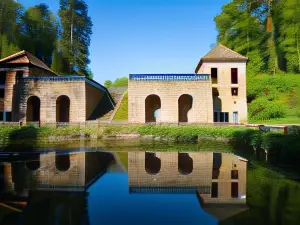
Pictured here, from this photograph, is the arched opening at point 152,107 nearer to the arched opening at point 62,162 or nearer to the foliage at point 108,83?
the arched opening at point 62,162

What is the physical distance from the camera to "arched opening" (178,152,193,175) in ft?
26.7

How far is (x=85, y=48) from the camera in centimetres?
3900

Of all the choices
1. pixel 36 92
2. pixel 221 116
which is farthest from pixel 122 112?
pixel 221 116

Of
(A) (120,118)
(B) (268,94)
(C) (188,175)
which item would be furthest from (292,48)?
(C) (188,175)

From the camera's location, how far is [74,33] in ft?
124

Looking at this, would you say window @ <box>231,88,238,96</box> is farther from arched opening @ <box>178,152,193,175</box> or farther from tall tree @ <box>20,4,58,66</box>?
tall tree @ <box>20,4,58,66</box>

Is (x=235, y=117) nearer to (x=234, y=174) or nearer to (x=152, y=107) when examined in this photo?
(x=152, y=107)

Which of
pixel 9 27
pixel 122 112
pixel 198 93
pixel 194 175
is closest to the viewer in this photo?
pixel 194 175

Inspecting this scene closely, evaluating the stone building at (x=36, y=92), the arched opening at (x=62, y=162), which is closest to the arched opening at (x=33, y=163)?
the arched opening at (x=62, y=162)

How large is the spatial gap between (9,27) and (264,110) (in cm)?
3314

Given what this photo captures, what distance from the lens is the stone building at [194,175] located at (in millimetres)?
6043

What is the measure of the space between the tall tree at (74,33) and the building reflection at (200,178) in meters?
29.9

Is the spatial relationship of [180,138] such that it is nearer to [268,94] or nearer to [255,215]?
[255,215]

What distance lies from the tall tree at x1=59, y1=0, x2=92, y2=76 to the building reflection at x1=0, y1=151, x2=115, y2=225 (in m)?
A: 28.9
